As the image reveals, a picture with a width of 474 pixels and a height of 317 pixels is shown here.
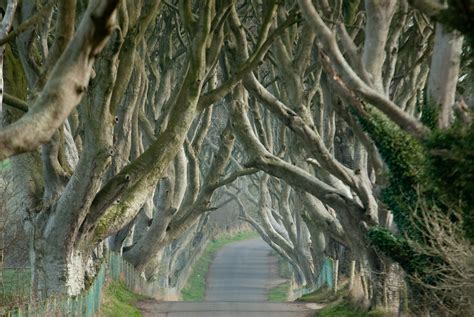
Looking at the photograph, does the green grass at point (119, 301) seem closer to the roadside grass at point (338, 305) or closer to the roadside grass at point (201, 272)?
the roadside grass at point (338, 305)

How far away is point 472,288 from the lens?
36.3 feet

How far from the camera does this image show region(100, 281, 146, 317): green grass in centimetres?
1716

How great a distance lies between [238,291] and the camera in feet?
139

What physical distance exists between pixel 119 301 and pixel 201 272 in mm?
32587

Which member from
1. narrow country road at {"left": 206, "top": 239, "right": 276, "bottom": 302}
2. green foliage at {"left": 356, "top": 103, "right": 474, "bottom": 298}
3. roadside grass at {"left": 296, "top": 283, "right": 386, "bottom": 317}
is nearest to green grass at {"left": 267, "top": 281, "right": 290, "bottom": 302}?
narrow country road at {"left": 206, "top": 239, "right": 276, "bottom": 302}

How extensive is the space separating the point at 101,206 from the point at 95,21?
8.42m

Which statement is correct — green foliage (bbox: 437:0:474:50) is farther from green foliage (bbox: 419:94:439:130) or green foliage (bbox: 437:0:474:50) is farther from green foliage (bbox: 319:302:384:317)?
green foliage (bbox: 319:302:384:317)

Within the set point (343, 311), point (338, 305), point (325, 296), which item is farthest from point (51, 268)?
point (325, 296)

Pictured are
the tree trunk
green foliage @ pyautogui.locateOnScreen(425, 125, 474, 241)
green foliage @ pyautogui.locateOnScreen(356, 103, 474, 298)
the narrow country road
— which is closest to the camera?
green foliage @ pyautogui.locateOnScreen(425, 125, 474, 241)

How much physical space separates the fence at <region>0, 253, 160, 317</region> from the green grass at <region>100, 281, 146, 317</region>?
10.2 inches

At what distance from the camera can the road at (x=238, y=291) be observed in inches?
733

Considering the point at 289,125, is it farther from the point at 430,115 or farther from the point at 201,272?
the point at 201,272

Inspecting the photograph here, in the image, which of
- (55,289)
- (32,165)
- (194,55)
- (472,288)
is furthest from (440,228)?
(32,165)

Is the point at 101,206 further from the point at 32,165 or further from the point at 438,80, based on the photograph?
the point at 438,80
